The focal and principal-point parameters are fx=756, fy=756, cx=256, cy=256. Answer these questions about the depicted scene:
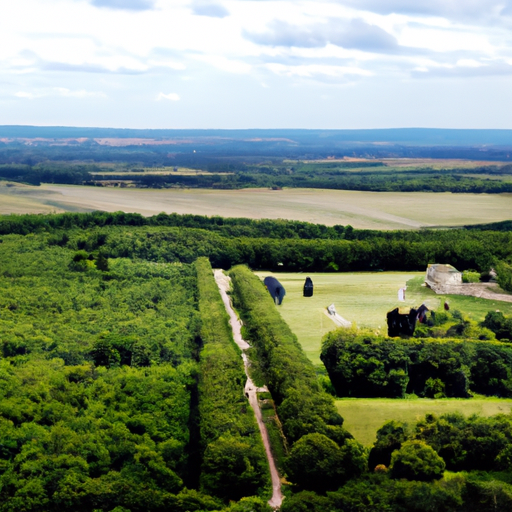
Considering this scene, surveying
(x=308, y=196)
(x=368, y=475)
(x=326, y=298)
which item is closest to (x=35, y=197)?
(x=308, y=196)

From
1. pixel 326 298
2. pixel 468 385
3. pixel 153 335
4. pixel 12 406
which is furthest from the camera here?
pixel 326 298

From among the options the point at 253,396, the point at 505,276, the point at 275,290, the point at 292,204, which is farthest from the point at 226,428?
the point at 292,204

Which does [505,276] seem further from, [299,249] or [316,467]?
[316,467]

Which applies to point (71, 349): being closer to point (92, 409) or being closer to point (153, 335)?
point (153, 335)

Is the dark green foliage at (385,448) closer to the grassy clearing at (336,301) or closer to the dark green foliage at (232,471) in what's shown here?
the dark green foliage at (232,471)

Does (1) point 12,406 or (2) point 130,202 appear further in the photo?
(2) point 130,202

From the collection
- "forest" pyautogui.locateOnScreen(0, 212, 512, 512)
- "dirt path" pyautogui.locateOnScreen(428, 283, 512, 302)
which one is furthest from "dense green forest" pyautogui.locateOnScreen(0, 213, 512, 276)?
"dirt path" pyautogui.locateOnScreen(428, 283, 512, 302)
